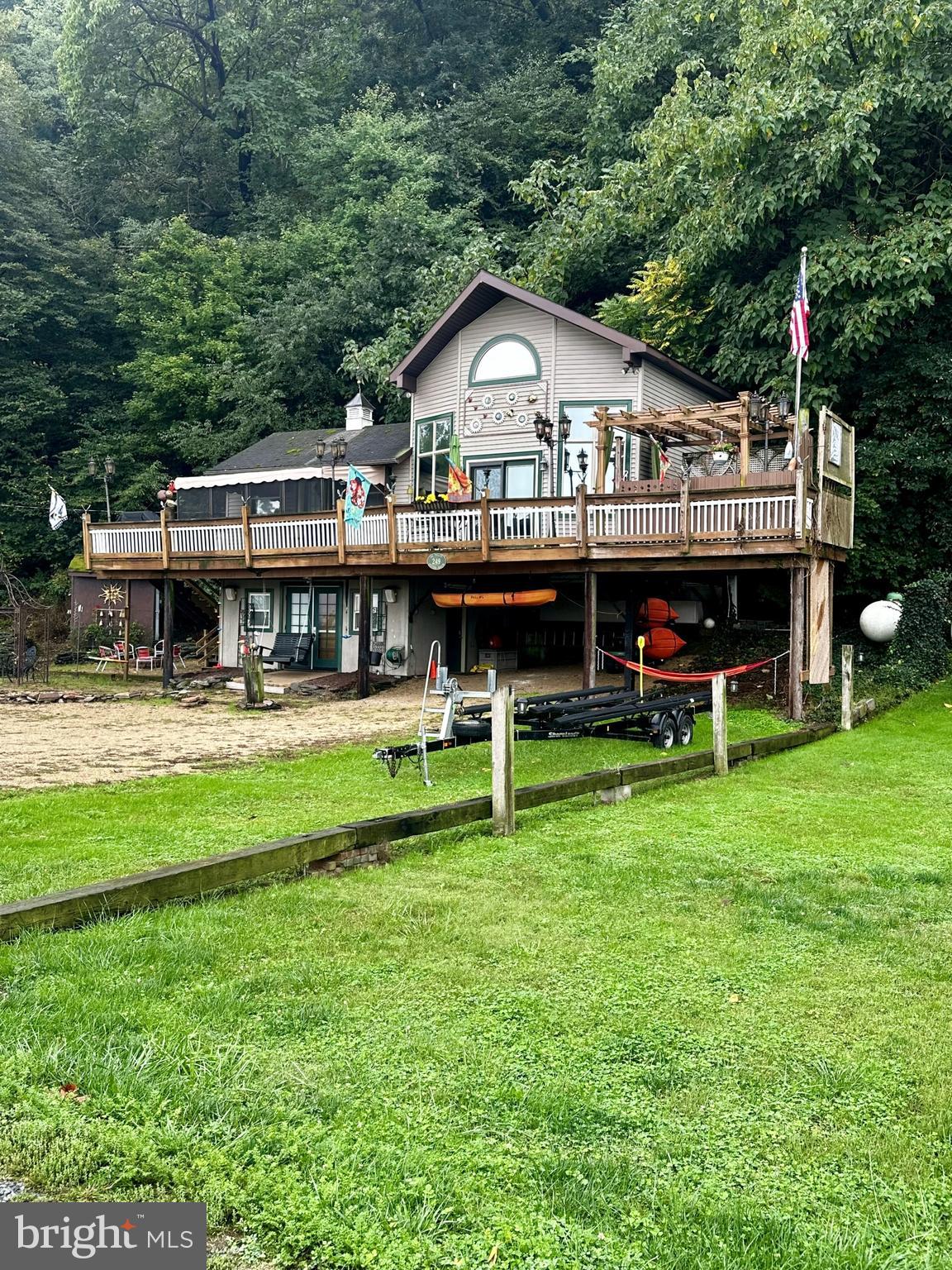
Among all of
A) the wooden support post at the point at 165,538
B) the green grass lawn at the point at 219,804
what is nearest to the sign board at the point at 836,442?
the green grass lawn at the point at 219,804

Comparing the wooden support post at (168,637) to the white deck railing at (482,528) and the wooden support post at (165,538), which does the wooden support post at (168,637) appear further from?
the white deck railing at (482,528)

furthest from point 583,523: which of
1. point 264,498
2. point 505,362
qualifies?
point 264,498

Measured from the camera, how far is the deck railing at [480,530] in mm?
15688

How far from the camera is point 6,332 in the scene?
3412 cm

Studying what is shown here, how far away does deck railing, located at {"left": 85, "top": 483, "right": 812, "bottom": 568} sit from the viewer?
1569 cm

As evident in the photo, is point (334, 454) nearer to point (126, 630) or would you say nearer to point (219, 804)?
point (126, 630)

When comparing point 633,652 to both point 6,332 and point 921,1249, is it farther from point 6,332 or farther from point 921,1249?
point 6,332

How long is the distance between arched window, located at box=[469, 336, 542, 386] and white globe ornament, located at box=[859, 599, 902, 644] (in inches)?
348

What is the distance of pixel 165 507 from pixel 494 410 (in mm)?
7745

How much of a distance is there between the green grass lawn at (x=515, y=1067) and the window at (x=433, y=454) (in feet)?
57.7

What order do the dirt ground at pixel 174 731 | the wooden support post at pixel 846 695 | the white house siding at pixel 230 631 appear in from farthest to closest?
the white house siding at pixel 230 631
the wooden support post at pixel 846 695
the dirt ground at pixel 174 731

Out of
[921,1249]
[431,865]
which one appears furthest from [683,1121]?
[431,865]

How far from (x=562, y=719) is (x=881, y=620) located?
465 inches

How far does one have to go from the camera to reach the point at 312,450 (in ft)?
87.9
